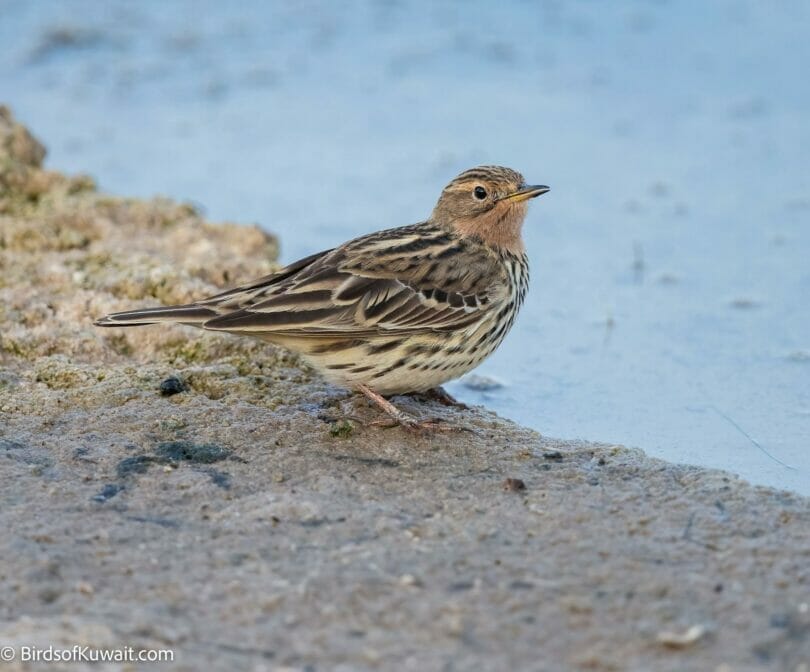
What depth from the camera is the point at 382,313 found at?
20.8 ft

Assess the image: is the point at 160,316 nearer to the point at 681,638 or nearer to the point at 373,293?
the point at 373,293

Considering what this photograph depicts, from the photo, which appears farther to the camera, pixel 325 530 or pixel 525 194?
pixel 525 194

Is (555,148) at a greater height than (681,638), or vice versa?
(555,148)

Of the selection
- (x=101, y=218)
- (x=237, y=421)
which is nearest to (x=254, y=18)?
(x=101, y=218)

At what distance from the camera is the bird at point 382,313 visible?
20.4 feet

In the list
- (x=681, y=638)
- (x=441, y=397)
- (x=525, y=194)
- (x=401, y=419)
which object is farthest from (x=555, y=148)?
(x=681, y=638)

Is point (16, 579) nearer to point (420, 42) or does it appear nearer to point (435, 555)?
point (435, 555)

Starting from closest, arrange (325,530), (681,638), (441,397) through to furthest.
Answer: (681,638) → (325,530) → (441,397)

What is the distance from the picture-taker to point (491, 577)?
458cm

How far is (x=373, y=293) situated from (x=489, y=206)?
998 mm

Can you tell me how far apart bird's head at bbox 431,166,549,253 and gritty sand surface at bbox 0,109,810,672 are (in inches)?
40.0

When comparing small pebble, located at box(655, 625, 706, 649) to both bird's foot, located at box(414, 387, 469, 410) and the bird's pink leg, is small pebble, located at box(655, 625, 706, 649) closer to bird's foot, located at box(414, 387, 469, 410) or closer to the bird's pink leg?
the bird's pink leg

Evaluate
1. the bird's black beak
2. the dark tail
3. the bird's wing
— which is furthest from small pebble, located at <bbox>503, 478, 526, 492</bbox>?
the bird's black beak

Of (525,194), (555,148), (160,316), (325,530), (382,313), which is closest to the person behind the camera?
(325,530)
